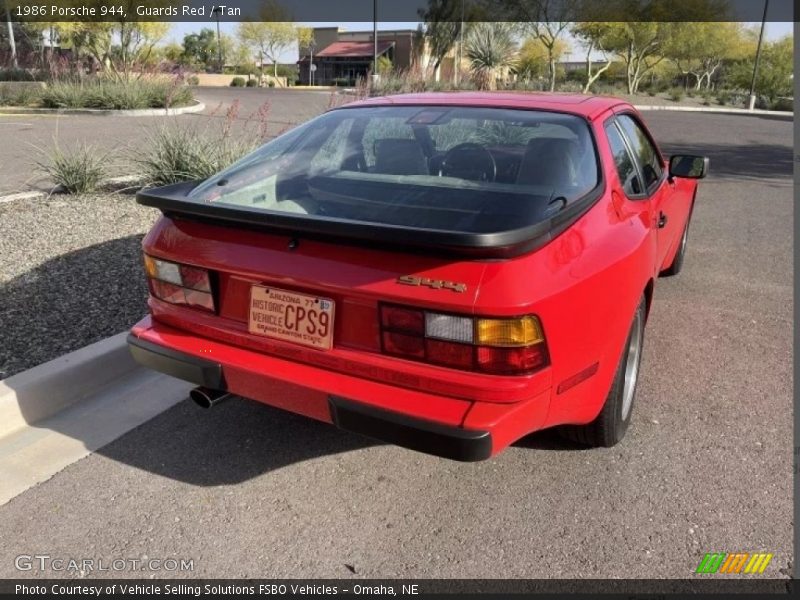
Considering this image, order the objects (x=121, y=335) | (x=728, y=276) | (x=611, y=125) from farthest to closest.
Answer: (x=728, y=276) < (x=121, y=335) < (x=611, y=125)

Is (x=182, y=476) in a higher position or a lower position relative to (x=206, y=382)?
lower

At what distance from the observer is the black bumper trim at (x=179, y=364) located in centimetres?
253

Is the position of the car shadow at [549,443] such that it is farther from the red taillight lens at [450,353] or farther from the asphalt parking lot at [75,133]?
the asphalt parking lot at [75,133]

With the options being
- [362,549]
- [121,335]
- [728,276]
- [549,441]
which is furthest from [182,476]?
[728,276]

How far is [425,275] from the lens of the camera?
2123 millimetres

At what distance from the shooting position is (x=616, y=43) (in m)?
47.5

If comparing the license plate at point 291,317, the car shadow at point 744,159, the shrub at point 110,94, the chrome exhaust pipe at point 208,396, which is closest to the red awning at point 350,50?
the shrub at point 110,94

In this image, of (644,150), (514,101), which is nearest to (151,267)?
(514,101)

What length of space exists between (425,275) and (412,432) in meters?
0.53

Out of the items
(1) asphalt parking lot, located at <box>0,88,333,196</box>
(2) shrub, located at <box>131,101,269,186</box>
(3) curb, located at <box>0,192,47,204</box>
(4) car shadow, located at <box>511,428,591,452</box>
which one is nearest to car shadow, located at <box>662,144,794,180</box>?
(1) asphalt parking lot, located at <box>0,88,333,196</box>

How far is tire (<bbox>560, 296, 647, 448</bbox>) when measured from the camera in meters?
2.76

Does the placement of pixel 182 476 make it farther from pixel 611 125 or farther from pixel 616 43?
pixel 616 43

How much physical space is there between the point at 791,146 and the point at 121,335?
18594mm

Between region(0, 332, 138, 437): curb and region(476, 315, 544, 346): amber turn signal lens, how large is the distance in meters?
2.30
